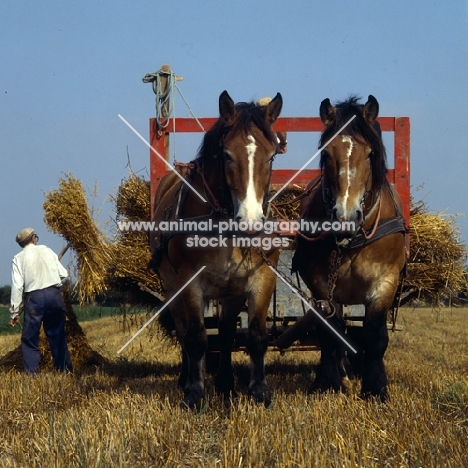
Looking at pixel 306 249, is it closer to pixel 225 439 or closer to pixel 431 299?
pixel 431 299

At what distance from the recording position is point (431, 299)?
709 centimetres

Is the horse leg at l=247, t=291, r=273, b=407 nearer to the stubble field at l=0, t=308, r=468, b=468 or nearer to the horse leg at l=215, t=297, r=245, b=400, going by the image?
the stubble field at l=0, t=308, r=468, b=468

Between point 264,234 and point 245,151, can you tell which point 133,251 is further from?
point 245,151

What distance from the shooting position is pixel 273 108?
Result: 16.9 feet

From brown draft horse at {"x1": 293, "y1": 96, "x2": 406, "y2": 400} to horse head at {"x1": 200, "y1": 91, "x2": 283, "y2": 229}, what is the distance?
1.58 ft

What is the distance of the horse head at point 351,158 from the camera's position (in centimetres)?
505

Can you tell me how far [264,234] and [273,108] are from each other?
2.82ft

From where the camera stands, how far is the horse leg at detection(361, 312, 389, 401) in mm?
5363

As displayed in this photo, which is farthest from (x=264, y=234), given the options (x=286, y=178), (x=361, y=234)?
(x=286, y=178)

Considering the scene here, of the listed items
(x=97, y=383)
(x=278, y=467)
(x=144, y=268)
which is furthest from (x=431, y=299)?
(x=278, y=467)

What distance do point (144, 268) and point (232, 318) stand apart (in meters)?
1.47

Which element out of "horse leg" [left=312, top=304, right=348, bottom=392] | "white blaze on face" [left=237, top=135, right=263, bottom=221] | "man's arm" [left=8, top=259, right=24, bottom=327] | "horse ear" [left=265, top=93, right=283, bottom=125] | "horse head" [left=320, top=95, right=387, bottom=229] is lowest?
"horse leg" [left=312, top=304, right=348, bottom=392]

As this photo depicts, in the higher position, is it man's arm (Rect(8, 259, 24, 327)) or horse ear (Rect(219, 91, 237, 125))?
horse ear (Rect(219, 91, 237, 125))

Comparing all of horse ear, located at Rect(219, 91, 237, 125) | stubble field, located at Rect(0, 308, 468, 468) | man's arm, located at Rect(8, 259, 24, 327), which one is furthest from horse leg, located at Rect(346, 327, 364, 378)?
man's arm, located at Rect(8, 259, 24, 327)
